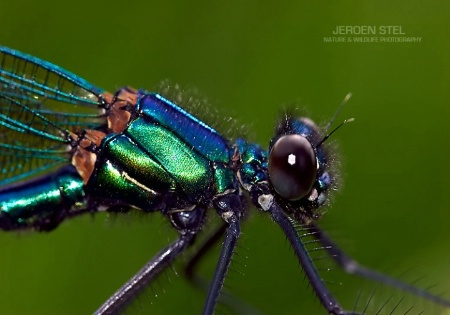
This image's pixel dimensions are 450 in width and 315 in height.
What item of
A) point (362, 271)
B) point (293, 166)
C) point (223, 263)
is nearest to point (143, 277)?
point (223, 263)

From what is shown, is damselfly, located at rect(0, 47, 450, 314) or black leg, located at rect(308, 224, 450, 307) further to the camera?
black leg, located at rect(308, 224, 450, 307)

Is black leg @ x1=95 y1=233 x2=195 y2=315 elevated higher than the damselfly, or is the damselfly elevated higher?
the damselfly

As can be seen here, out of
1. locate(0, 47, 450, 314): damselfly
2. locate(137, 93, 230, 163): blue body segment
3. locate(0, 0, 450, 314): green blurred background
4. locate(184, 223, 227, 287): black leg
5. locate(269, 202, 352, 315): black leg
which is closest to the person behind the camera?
locate(269, 202, 352, 315): black leg

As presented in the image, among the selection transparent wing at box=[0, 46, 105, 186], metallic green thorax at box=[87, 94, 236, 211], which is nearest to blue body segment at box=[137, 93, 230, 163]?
metallic green thorax at box=[87, 94, 236, 211]

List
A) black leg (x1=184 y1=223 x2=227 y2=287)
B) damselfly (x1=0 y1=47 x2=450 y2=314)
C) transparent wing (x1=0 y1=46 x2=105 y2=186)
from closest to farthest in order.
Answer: damselfly (x1=0 y1=47 x2=450 y2=314)
transparent wing (x1=0 y1=46 x2=105 y2=186)
black leg (x1=184 y1=223 x2=227 y2=287)

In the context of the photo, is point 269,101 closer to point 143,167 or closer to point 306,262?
point 143,167

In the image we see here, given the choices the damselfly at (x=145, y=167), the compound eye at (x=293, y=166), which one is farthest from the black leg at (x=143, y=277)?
the compound eye at (x=293, y=166)

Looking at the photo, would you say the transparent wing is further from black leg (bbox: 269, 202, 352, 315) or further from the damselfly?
black leg (bbox: 269, 202, 352, 315)
